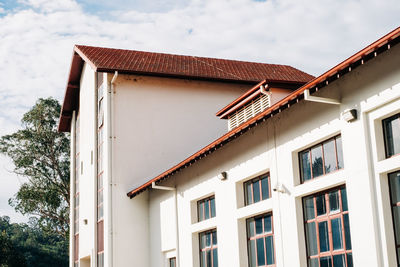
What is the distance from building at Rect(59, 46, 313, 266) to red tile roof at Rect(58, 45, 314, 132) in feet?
0.12

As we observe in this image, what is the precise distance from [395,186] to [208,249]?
727 cm

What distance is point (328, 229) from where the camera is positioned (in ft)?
36.3

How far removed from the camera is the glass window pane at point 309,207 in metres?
11.6

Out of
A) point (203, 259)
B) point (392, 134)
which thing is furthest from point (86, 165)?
point (392, 134)

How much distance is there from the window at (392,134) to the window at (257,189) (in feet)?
12.6

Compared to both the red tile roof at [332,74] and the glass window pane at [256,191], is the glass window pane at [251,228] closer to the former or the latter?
the glass window pane at [256,191]

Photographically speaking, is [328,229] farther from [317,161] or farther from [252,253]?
[252,253]

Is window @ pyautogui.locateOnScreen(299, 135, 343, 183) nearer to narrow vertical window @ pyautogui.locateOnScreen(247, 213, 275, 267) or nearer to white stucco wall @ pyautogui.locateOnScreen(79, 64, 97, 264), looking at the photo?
narrow vertical window @ pyautogui.locateOnScreen(247, 213, 275, 267)

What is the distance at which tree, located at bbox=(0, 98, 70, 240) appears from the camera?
36562mm

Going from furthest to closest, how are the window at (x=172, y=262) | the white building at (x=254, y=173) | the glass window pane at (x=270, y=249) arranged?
the window at (x=172, y=262) < the glass window pane at (x=270, y=249) < the white building at (x=254, y=173)

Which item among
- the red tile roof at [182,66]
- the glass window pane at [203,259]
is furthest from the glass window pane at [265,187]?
the red tile roof at [182,66]

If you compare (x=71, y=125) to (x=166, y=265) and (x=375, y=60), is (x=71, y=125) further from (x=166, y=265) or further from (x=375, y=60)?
(x=375, y=60)

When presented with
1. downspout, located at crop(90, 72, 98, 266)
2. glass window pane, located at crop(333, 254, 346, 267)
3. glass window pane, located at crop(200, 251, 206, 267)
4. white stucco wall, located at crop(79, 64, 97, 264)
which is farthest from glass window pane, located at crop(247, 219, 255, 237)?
white stucco wall, located at crop(79, 64, 97, 264)

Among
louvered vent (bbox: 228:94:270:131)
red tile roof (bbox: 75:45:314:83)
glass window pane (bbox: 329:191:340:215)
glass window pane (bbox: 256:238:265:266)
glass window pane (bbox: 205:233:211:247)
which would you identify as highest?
red tile roof (bbox: 75:45:314:83)
